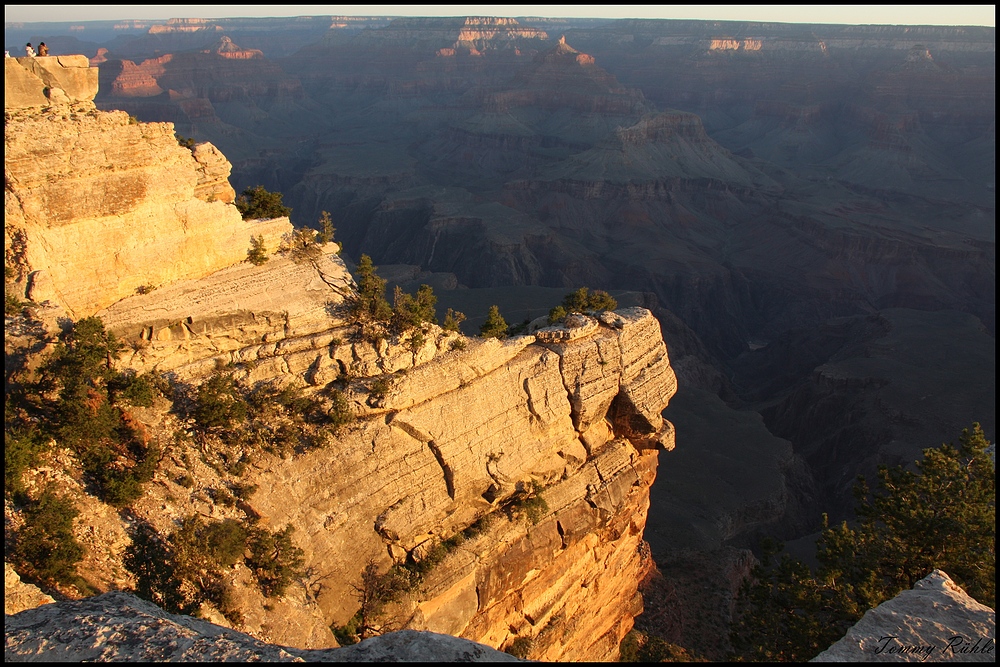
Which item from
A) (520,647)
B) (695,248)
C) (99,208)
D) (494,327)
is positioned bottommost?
(695,248)

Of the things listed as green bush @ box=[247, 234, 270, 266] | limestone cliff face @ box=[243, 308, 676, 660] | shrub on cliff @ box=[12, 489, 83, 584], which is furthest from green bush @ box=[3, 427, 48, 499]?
green bush @ box=[247, 234, 270, 266]

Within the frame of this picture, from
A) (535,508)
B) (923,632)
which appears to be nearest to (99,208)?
(535,508)

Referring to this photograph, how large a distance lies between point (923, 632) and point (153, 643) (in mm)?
12719

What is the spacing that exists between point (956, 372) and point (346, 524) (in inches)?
2465

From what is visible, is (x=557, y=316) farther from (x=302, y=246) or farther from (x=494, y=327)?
(x=302, y=246)

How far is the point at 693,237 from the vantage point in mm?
116562

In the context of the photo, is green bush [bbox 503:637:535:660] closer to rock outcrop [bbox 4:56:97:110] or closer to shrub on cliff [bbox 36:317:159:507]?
shrub on cliff [bbox 36:317:159:507]

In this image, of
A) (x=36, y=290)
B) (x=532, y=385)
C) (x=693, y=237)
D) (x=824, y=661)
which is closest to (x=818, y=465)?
(x=532, y=385)

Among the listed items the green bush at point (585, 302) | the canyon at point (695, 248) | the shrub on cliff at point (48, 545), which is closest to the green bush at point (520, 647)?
the canyon at point (695, 248)

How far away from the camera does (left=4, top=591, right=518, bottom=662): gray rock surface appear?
30.7 feet

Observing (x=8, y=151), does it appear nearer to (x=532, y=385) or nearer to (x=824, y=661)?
(x=532, y=385)

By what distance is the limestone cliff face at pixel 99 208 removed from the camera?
17.1m

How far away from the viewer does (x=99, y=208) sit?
718 inches

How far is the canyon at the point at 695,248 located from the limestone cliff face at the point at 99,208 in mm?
140
